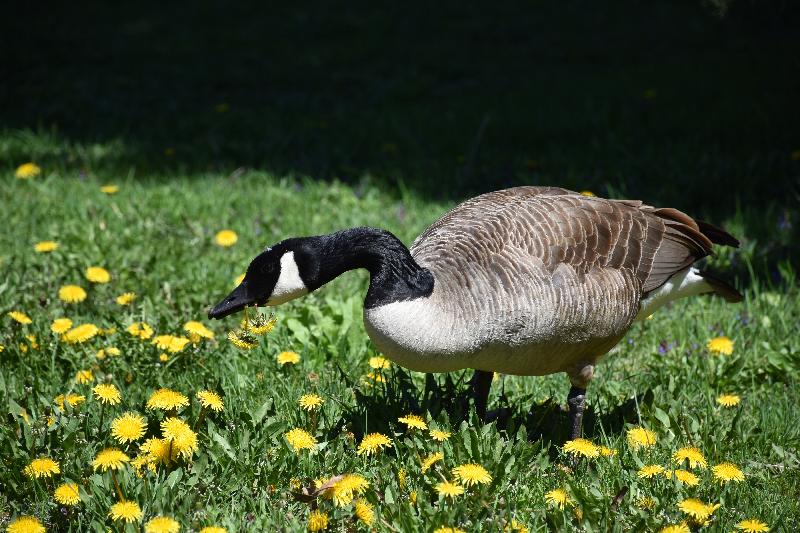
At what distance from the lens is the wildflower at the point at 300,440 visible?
3.02 meters

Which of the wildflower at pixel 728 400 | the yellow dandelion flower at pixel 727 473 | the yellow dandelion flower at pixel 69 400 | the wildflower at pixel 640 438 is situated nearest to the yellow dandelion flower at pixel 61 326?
the yellow dandelion flower at pixel 69 400

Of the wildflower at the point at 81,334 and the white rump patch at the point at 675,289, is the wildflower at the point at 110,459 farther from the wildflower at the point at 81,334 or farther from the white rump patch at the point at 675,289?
the white rump patch at the point at 675,289

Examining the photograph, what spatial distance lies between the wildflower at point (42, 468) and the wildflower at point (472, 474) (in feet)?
4.27

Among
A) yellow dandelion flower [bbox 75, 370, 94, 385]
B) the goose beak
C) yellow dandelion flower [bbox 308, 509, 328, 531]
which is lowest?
yellow dandelion flower [bbox 75, 370, 94, 385]

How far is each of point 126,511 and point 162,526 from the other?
0.45 ft

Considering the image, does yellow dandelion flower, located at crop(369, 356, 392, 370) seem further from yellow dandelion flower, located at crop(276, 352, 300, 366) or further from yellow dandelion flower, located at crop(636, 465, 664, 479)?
yellow dandelion flower, located at crop(636, 465, 664, 479)

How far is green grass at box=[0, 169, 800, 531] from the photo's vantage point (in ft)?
9.58

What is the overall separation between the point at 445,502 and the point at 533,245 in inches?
39.8

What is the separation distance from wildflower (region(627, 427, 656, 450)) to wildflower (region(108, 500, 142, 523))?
180cm

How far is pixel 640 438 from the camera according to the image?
330 cm

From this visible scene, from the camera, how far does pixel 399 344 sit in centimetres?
302

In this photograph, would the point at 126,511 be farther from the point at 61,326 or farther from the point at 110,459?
the point at 61,326

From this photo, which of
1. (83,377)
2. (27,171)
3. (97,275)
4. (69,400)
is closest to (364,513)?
(69,400)

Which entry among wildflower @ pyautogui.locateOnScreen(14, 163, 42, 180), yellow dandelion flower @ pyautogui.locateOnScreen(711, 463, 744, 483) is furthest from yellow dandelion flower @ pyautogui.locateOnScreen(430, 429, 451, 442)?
wildflower @ pyautogui.locateOnScreen(14, 163, 42, 180)
